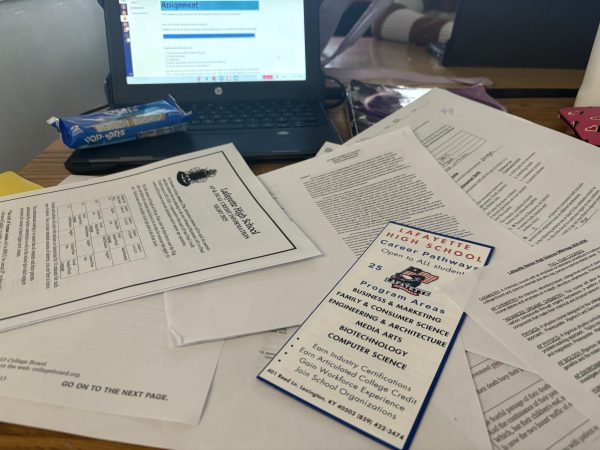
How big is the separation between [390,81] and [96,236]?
61 cm

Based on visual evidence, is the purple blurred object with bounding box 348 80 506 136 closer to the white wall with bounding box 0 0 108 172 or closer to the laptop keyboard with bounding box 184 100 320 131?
the laptop keyboard with bounding box 184 100 320 131

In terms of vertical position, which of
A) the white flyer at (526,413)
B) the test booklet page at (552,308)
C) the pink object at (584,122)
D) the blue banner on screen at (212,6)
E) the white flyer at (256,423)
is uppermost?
the blue banner on screen at (212,6)

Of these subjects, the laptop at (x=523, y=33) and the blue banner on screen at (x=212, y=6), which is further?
the laptop at (x=523, y=33)

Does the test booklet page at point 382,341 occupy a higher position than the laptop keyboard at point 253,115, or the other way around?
the laptop keyboard at point 253,115

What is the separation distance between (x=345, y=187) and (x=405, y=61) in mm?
576

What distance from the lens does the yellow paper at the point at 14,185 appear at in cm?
51

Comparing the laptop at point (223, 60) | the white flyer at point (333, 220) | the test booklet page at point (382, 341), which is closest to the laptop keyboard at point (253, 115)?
the laptop at point (223, 60)

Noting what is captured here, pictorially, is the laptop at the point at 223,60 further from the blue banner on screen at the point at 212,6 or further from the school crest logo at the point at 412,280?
the school crest logo at the point at 412,280

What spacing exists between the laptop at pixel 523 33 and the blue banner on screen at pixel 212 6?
16.7 inches

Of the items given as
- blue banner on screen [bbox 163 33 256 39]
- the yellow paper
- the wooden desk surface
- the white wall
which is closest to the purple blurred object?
the wooden desk surface

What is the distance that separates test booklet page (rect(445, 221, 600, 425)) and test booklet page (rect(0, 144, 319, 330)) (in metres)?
0.15

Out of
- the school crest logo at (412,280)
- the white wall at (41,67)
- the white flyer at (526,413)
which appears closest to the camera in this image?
the white flyer at (526,413)

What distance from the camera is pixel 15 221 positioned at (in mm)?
458

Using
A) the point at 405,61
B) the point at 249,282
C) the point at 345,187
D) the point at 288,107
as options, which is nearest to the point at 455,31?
the point at 405,61
